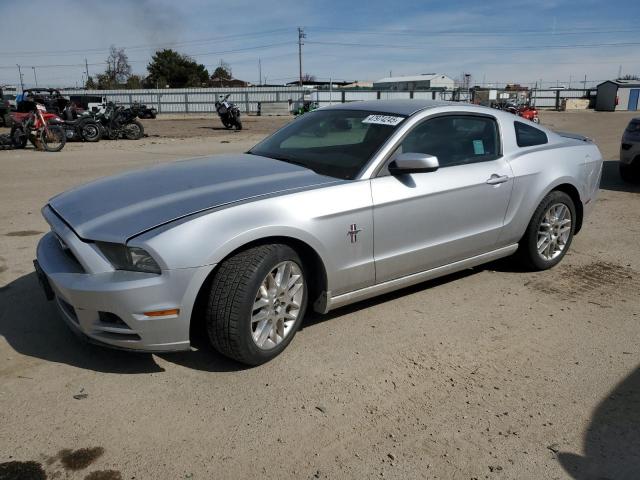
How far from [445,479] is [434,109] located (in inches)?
108

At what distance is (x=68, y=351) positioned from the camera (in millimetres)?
3488

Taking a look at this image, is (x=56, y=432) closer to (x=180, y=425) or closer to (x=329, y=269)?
(x=180, y=425)

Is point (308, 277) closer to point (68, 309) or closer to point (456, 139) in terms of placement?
point (68, 309)

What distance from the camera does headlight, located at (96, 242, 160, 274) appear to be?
290cm

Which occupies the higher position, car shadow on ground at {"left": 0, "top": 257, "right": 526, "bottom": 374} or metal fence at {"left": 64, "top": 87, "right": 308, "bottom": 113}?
metal fence at {"left": 64, "top": 87, "right": 308, "bottom": 113}

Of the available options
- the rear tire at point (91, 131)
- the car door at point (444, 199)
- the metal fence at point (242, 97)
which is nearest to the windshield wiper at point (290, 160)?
the car door at point (444, 199)

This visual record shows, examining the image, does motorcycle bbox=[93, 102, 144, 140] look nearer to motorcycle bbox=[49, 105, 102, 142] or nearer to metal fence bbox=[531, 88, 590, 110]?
motorcycle bbox=[49, 105, 102, 142]

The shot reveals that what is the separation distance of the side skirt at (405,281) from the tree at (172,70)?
66351mm

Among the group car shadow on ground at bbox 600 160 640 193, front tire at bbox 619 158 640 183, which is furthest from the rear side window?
front tire at bbox 619 158 640 183

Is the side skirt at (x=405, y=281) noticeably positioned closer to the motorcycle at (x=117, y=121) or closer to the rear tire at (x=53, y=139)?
the rear tire at (x=53, y=139)

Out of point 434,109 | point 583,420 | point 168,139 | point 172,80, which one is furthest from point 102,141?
point 172,80

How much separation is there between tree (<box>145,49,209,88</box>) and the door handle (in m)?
66.3

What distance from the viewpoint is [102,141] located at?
18.2 m

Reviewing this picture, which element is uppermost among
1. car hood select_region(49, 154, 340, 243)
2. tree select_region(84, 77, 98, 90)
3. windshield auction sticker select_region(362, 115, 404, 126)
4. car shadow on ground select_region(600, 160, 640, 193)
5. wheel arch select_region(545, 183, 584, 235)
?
tree select_region(84, 77, 98, 90)
